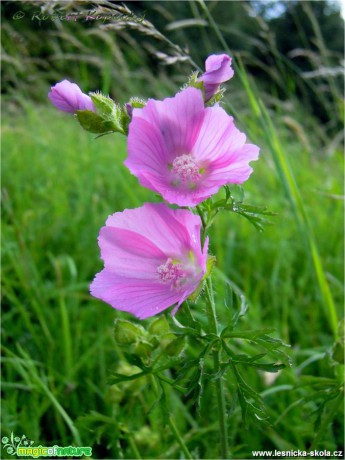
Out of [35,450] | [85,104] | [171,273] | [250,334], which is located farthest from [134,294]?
[35,450]

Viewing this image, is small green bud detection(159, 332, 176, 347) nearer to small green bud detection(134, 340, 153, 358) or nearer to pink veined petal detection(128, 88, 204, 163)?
small green bud detection(134, 340, 153, 358)

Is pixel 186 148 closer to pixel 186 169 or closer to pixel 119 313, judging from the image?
pixel 186 169

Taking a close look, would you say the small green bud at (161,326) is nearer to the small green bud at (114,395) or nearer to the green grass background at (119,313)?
the green grass background at (119,313)

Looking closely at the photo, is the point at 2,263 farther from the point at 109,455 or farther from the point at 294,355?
the point at 294,355

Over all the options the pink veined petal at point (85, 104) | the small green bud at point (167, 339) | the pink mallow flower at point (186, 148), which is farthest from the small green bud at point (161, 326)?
the pink veined petal at point (85, 104)

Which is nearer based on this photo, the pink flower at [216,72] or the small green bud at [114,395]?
the pink flower at [216,72]

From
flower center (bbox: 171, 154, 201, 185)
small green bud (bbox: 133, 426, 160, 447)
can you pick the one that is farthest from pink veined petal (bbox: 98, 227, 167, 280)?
small green bud (bbox: 133, 426, 160, 447)
